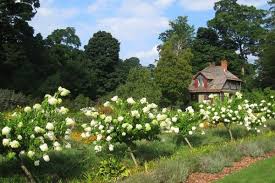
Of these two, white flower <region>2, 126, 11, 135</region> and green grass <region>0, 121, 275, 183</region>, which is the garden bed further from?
white flower <region>2, 126, 11, 135</region>

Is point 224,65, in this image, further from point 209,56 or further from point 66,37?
point 66,37

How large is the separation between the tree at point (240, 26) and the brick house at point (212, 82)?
957 cm

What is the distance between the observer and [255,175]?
12188mm

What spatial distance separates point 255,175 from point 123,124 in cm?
349

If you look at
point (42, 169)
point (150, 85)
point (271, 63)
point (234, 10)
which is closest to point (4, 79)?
point (150, 85)

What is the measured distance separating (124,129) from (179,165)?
1.61 m

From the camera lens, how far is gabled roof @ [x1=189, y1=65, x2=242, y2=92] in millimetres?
69963

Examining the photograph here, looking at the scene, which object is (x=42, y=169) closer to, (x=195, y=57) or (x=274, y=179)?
(x=274, y=179)

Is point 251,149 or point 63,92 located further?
point 251,149

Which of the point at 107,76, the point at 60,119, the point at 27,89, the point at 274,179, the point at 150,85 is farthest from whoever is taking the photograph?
the point at 107,76

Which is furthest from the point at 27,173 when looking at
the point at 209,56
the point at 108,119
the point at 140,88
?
the point at 209,56

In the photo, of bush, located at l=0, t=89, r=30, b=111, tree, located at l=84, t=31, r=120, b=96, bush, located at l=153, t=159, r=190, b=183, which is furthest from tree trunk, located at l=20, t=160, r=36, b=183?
tree, located at l=84, t=31, r=120, b=96

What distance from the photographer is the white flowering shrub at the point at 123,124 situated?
40.0ft

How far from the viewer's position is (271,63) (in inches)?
2447
